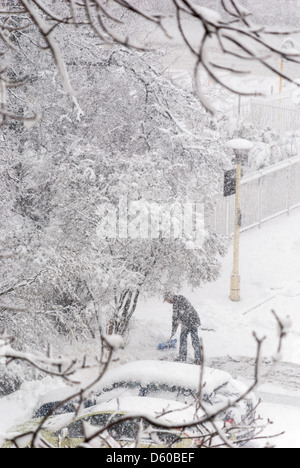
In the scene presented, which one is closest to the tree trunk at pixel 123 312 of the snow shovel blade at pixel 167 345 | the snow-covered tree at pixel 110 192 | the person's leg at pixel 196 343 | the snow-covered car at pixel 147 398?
the snow-covered tree at pixel 110 192

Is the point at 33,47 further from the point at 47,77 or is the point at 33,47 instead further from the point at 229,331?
the point at 229,331

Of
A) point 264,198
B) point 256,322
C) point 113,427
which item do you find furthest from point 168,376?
point 264,198

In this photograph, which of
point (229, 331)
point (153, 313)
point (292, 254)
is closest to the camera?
point (229, 331)

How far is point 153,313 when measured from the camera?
13.1 m

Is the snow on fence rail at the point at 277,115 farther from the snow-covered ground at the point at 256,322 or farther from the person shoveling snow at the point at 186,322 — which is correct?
the person shoveling snow at the point at 186,322

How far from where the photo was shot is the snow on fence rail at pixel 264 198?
1625 centimetres

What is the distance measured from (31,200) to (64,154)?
1.11 metres

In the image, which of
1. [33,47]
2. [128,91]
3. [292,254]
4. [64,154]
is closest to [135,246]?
[64,154]

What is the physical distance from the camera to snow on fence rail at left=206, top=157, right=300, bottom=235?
16250 millimetres

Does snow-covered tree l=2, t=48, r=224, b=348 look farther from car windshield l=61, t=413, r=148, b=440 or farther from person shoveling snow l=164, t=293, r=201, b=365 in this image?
car windshield l=61, t=413, r=148, b=440

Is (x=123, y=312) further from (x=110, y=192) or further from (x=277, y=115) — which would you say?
(x=277, y=115)

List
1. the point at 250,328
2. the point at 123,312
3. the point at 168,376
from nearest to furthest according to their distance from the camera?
the point at 168,376
the point at 123,312
the point at 250,328

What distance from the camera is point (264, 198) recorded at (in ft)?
57.1

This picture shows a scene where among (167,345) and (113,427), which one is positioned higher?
(113,427)
